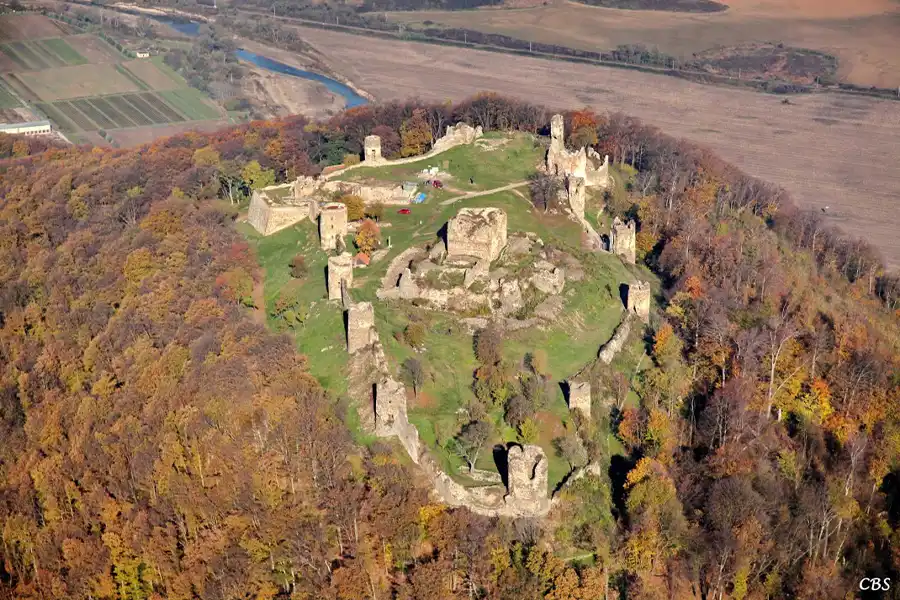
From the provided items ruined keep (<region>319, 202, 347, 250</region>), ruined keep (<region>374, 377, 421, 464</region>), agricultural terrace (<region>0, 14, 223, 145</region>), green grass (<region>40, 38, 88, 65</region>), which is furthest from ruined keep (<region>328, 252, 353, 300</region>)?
green grass (<region>40, 38, 88, 65</region>)

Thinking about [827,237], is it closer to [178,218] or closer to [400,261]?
[400,261]

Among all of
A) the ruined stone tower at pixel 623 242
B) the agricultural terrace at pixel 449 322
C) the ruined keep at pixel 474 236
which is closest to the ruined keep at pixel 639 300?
the agricultural terrace at pixel 449 322

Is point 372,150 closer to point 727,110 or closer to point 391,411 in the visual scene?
point 391,411

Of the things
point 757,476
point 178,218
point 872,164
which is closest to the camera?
point 757,476

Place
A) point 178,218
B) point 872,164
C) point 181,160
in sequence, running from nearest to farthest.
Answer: point 178,218 < point 181,160 < point 872,164

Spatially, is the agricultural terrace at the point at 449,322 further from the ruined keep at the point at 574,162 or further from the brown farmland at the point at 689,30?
the brown farmland at the point at 689,30

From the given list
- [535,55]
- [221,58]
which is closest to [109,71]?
[221,58]

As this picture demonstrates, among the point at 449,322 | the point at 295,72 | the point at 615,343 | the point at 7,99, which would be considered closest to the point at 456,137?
the point at 449,322
